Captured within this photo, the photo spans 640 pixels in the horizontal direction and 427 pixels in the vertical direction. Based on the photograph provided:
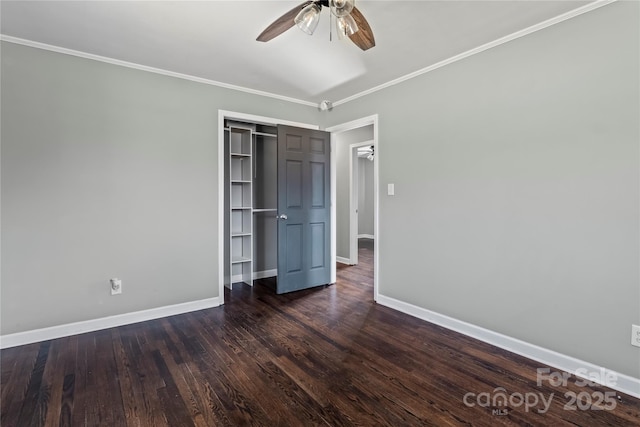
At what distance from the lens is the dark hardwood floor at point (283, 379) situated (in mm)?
1818

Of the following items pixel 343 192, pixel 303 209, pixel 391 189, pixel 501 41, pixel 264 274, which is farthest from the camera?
pixel 343 192

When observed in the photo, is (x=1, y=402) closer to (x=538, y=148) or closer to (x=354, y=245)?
(x=538, y=148)

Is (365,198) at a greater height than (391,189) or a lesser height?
greater

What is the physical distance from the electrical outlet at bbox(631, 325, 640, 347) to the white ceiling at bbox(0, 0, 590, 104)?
7.11 feet

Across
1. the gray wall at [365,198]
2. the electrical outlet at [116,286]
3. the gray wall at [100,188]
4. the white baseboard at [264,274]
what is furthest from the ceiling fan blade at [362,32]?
the gray wall at [365,198]

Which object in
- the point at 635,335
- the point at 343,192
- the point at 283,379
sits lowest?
the point at 283,379

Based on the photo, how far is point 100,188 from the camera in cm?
300

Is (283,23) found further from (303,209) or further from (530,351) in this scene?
(530,351)

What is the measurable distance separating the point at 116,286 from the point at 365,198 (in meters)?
7.58

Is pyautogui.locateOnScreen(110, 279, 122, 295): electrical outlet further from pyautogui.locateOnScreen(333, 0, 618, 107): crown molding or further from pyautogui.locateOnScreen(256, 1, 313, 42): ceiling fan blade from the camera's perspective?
pyautogui.locateOnScreen(333, 0, 618, 107): crown molding

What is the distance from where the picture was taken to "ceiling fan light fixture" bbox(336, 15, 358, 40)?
1823 mm

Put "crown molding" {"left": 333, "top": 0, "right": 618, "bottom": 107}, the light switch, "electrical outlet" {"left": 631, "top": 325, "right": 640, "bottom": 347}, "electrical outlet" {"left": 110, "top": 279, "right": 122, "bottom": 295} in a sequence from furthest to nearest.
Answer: the light switch < "electrical outlet" {"left": 110, "top": 279, "right": 122, "bottom": 295} < "crown molding" {"left": 333, "top": 0, "right": 618, "bottom": 107} < "electrical outlet" {"left": 631, "top": 325, "right": 640, "bottom": 347}

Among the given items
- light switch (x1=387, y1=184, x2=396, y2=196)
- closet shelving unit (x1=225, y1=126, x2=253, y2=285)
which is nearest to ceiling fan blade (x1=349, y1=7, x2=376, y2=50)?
light switch (x1=387, y1=184, x2=396, y2=196)

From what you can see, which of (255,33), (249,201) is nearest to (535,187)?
(255,33)
